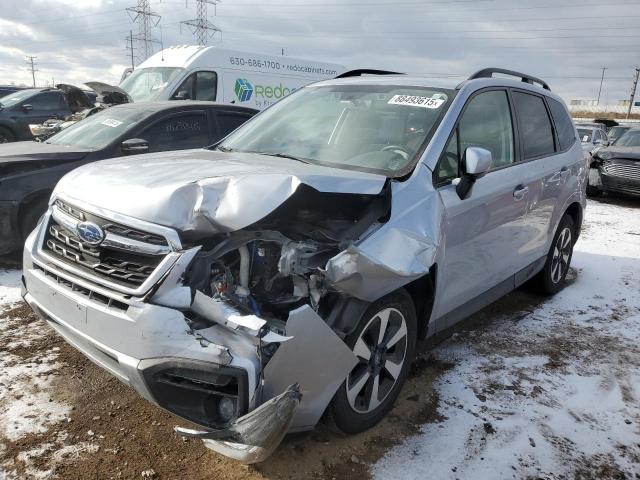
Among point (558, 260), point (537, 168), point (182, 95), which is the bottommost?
point (558, 260)

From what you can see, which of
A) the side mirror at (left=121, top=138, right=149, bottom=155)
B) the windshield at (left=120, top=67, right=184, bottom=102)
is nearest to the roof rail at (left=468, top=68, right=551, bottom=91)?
the side mirror at (left=121, top=138, right=149, bottom=155)

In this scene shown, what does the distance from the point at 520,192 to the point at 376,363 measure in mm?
1862

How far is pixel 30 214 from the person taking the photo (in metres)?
5.08

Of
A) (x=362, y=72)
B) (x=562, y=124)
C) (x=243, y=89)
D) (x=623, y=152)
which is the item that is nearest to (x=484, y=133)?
(x=362, y=72)

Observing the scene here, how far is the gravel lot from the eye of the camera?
264cm

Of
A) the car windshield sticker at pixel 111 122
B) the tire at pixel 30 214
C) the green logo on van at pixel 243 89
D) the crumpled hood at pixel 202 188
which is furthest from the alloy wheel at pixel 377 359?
the green logo on van at pixel 243 89

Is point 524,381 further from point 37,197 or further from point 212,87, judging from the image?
point 212,87

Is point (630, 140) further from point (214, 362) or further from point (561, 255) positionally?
Answer: point (214, 362)

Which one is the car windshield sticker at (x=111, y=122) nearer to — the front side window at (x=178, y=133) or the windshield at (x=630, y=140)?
the front side window at (x=178, y=133)

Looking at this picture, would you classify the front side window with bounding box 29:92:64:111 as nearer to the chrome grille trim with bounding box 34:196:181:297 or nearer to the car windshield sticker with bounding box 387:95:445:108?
the chrome grille trim with bounding box 34:196:181:297

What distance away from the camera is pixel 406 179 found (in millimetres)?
2955

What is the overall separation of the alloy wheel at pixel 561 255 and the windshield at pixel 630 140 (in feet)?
27.4

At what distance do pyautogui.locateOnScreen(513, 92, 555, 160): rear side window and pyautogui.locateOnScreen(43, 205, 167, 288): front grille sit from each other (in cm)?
307

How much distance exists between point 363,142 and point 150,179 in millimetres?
1397
